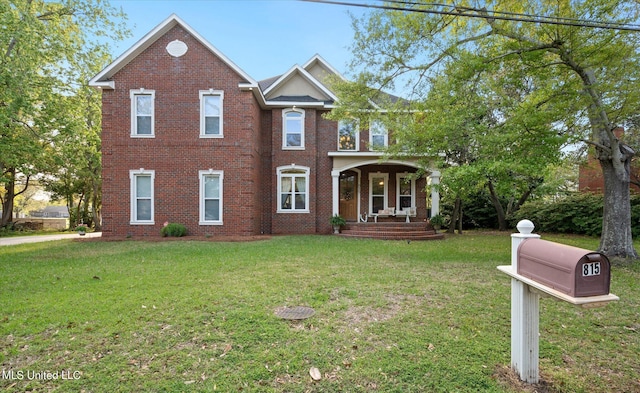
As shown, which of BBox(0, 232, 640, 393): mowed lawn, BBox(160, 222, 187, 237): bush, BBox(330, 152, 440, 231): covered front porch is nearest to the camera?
BBox(0, 232, 640, 393): mowed lawn

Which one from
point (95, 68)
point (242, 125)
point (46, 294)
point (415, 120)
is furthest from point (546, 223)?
point (95, 68)

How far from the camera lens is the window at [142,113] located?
1330cm

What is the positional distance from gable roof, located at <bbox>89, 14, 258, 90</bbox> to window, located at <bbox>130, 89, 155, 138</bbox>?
99 cm

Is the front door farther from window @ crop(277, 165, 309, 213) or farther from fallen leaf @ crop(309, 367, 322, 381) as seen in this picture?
fallen leaf @ crop(309, 367, 322, 381)

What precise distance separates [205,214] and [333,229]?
5583 mm

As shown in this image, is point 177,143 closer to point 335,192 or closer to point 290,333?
point 335,192

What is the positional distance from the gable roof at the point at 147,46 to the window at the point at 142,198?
3.76 metres

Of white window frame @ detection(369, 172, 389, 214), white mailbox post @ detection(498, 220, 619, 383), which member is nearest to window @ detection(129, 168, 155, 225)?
white window frame @ detection(369, 172, 389, 214)

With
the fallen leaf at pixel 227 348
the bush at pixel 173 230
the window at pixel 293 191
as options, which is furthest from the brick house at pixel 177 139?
the fallen leaf at pixel 227 348

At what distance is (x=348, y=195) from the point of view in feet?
54.4

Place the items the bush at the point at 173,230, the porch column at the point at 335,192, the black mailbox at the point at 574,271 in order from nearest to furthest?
1. the black mailbox at the point at 574,271
2. the bush at the point at 173,230
3. the porch column at the point at 335,192

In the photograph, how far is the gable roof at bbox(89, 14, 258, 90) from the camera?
42.1 ft

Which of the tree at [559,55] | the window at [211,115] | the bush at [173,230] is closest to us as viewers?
the tree at [559,55]

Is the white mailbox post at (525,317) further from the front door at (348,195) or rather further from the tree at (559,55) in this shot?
the front door at (348,195)
